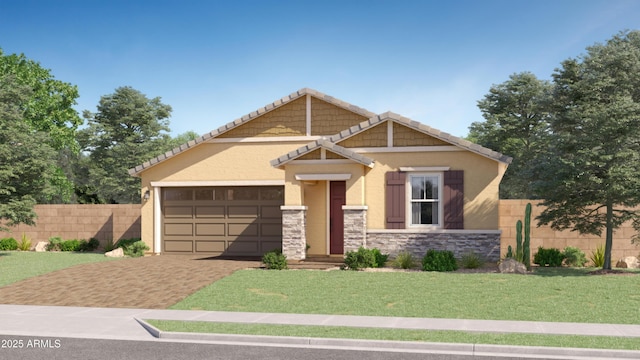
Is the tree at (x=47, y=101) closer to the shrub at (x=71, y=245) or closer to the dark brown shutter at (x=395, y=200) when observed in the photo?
the shrub at (x=71, y=245)

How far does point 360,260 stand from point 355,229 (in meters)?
1.28

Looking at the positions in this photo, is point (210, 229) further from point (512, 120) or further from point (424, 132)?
point (512, 120)

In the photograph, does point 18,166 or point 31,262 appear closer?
point 31,262

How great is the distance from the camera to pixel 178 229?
24703 millimetres

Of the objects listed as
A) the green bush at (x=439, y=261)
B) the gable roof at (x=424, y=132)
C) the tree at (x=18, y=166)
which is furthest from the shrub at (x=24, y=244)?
the green bush at (x=439, y=261)

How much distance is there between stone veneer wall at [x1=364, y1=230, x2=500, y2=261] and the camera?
20.3 meters

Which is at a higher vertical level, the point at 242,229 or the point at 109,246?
the point at 242,229

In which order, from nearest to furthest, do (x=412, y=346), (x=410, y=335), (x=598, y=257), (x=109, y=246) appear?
(x=412, y=346)
(x=410, y=335)
(x=598, y=257)
(x=109, y=246)

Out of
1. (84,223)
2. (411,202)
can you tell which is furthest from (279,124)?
(84,223)

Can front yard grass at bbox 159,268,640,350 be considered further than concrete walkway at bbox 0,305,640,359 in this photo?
Yes

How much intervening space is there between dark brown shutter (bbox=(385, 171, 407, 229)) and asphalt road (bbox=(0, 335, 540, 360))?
11.3 m

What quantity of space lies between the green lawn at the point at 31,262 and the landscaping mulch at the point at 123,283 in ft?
2.44

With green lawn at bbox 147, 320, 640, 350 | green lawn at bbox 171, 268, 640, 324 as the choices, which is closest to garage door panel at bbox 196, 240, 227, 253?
green lawn at bbox 171, 268, 640, 324

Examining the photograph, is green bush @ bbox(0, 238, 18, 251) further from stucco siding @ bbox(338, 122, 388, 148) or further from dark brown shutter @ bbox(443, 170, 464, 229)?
dark brown shutter @ bbox(443, 170, 464, 229)
